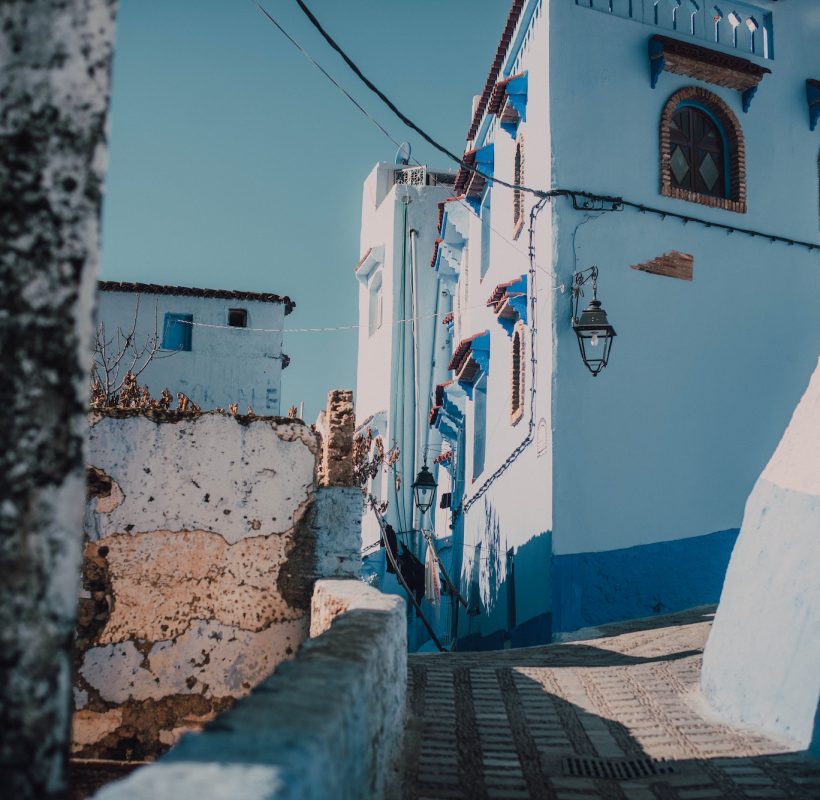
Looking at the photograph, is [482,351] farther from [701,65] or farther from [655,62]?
[701,65]

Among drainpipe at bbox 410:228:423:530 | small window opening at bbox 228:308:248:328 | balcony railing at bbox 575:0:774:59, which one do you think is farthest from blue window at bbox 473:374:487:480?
small window opening at bbox 228:308:248:328

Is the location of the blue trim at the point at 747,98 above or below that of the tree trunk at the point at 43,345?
above

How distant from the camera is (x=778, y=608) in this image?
5.67 m

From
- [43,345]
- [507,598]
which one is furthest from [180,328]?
[43,345]

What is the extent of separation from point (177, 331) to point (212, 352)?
108 cm

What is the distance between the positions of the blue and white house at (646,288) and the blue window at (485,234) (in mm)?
2256

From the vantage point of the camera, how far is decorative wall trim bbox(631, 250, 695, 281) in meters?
12.4

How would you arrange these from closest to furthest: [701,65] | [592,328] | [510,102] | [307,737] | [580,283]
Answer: [307,737], [592,328], [580,283], [701,65], [510,102]

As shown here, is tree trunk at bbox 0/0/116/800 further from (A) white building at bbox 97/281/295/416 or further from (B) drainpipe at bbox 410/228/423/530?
(A) white building at bbox 97/281/295/416

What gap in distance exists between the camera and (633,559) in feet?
37.3

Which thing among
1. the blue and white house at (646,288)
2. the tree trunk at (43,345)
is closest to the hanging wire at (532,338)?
the blue and white house at (646,288)

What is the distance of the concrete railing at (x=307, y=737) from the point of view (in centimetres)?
180

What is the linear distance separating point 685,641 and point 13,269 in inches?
329

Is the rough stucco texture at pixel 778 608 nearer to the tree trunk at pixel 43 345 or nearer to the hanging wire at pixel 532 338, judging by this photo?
the tree trunk at pixel 43 345
